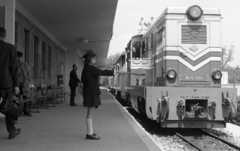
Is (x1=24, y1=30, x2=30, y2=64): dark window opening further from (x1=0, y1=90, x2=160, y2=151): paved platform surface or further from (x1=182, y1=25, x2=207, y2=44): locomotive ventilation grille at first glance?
(x1=182, y1=25, x2=207, y2=44): locomotive ventilation grille

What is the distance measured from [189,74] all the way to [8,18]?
5.45m

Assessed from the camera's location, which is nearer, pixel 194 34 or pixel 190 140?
pixel 190 140

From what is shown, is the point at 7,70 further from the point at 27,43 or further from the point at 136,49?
the point at 27,43

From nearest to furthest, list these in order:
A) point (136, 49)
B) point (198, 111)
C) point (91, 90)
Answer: point (91, 90) < point (198, 111) < point (136, 49)

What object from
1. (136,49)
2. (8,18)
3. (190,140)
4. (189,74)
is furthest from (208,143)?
(8,18)

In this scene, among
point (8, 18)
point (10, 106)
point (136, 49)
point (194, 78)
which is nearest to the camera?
point (10, 106)

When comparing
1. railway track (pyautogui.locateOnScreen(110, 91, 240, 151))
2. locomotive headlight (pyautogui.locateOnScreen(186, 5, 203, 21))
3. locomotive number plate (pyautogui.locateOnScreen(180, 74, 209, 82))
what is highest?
locomotive headlight (pyautogui.locateOnScreen(186, 5, 203, 21))

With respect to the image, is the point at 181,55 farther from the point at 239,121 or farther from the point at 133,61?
the point at 239,121

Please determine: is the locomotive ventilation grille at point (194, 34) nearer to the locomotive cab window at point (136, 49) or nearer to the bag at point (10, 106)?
the locomotive cab window at point (136, 49)

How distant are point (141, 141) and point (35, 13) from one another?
9869mm

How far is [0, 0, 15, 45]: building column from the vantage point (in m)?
7.89

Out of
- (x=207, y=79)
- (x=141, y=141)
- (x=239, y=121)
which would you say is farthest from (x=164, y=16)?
(x=239, y=121)

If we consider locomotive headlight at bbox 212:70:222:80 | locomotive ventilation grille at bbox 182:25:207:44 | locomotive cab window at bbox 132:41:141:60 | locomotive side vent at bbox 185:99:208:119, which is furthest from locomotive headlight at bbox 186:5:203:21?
locomotive cab window at bbox 132:41:141:60

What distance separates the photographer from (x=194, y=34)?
8.34 meters
